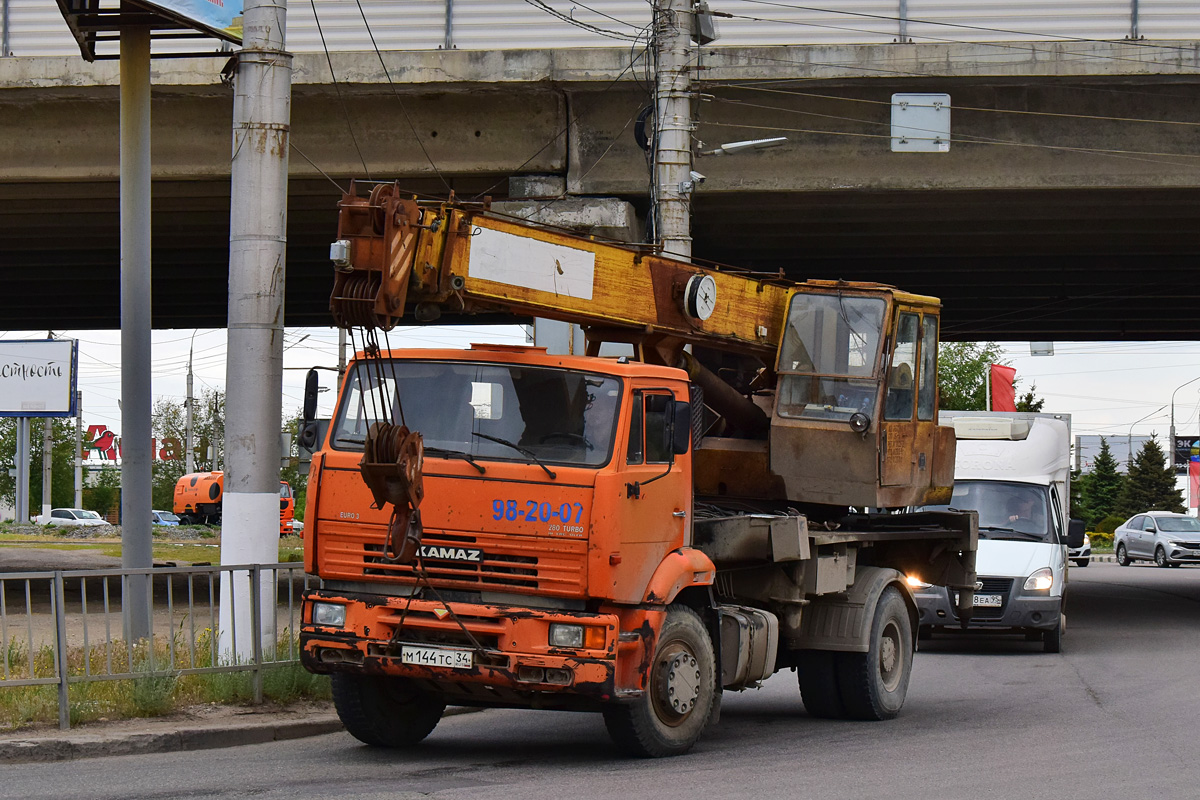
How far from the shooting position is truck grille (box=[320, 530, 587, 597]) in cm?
845

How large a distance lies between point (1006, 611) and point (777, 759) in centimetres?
812

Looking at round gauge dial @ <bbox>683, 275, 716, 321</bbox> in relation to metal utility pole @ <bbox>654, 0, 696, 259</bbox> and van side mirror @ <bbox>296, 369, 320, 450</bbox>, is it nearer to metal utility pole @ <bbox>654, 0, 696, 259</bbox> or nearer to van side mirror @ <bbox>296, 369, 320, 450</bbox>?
van side mirror @ <bbox>296, 369, 320, 450</bbox>

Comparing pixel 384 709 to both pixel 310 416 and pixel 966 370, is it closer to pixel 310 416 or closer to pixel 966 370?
pixel 310 416

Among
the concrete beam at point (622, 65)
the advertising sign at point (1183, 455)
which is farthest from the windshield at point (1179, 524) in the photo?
the advertising sign at point (1183, 455)

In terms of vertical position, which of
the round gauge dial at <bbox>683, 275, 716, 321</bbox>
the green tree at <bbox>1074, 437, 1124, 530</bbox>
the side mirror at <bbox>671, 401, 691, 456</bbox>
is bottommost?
the green tree at <bbox>1074, 437, 1124, 530</bbox>

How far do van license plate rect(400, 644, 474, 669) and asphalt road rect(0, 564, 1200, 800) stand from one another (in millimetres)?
637

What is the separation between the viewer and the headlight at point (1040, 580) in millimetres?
16656

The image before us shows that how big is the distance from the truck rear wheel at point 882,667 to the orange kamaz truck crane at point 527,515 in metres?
0.86

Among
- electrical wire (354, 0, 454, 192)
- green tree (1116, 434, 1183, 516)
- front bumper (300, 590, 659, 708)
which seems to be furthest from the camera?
green tree (1116, 434, 1183, 516)

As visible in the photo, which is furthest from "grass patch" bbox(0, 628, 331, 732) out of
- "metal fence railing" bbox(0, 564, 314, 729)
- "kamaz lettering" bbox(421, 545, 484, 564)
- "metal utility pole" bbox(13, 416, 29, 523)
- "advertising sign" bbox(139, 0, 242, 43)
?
"metal utility pole" bbox(13, 416, 29, 523)

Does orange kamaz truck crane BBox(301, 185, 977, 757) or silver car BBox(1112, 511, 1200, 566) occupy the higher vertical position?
orange kamaz truck crane BBox(301, 185, 977, 757)

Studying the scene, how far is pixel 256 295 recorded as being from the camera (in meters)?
11.5

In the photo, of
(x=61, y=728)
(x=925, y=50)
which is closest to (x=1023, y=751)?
(x=61, y=728)

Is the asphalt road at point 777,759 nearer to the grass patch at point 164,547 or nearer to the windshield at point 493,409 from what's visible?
the windshield at point 493,409
